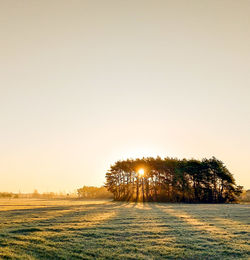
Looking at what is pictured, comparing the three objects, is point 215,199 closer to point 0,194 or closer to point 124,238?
point 124,238

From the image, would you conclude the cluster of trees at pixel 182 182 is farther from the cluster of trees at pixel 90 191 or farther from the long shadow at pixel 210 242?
the cluster of trees at pixel 90 191

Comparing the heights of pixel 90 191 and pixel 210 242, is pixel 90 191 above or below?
below

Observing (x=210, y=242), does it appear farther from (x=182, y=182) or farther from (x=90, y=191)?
(x=90, y=191)

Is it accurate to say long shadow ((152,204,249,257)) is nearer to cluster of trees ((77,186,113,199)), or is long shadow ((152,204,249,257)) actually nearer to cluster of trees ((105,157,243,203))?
cluster of trees ((105,157,243,203))

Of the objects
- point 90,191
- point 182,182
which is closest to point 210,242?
point 182,182

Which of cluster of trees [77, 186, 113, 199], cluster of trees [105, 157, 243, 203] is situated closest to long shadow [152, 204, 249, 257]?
cluster of trees [105, 157, 243, 203]

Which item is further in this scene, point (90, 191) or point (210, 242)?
point (90, 191)

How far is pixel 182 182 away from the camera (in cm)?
7494

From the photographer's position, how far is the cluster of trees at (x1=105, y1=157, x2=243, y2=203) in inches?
2928

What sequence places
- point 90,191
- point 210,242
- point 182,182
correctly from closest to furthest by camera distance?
point 210,242
point 182,182
point 90,191

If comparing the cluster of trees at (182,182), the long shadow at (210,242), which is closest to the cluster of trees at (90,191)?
the cluster of trees at (182,182)

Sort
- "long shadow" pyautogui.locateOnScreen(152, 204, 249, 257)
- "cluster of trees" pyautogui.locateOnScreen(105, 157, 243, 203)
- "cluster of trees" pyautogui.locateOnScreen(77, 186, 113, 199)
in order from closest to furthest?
"long shadow" pyautogui.locateOnScreen(152, 204, 249, 257) < "cluster of trees" pyautogui.locateOnScreen(105, 157, 243, 203) < "cluster of trees" pyautogui.locateOnScreen(77, 186, 113, 199)

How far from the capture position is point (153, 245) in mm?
13336

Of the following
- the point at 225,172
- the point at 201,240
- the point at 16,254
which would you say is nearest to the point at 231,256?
the point at 201,240
